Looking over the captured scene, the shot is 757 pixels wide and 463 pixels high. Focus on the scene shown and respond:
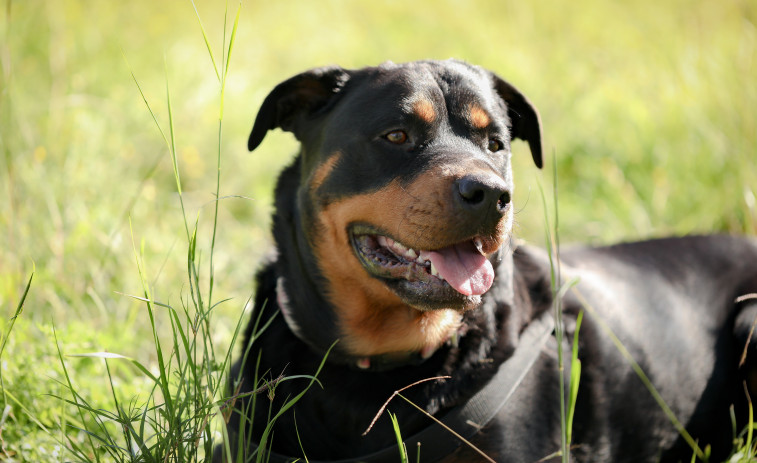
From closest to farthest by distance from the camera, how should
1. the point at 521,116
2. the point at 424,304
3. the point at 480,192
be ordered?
1. the point at 480,192
2. the point at 424,304
3. the point at 521,116

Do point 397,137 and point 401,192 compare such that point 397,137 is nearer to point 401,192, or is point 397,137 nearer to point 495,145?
point 401,192

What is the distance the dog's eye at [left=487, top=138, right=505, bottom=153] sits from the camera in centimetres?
287

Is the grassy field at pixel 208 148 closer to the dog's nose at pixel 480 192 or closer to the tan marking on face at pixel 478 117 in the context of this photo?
the dog's nose at pixel 480 192

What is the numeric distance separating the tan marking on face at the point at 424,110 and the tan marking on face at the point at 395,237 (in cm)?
30

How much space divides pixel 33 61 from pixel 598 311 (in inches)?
229

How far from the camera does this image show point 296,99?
3.02 meters

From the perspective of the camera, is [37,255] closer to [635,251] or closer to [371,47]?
[635,251]

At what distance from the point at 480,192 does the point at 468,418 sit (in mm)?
814

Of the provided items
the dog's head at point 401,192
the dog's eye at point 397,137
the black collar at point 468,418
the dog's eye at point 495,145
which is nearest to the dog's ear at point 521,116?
the dog's head at point 401,192

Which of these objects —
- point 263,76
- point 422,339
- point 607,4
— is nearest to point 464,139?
point 422,339

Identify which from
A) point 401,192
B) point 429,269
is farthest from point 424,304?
point 401,192

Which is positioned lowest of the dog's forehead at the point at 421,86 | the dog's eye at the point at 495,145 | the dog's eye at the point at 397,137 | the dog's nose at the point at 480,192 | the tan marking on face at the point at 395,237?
the tan marking on face at the point at 395,237

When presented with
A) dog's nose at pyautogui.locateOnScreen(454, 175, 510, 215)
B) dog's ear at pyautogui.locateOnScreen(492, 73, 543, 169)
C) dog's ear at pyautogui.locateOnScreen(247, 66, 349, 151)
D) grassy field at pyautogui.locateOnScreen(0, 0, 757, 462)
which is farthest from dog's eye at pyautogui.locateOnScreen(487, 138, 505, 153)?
grassy field at pyautogui.locateOnScreen(0, 0, 757, 462)

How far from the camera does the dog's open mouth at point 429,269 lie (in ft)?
8.12
